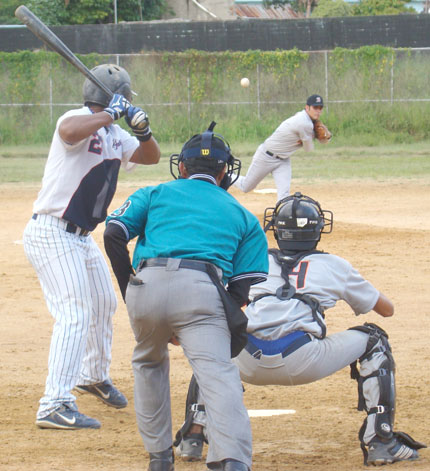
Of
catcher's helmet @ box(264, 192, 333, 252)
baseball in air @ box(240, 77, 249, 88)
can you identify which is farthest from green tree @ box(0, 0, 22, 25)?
catcher's helmet @ box(264, 192, 333, 252)

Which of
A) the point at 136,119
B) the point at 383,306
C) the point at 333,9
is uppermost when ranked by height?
the point at 333,9

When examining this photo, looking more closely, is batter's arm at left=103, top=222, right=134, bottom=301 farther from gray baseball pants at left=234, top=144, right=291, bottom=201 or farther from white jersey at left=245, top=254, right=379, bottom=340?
gray baseball pants at left=234, top=144, right=291, bottom=201

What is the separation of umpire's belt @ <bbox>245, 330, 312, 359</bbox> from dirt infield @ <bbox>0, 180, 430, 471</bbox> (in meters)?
0.55

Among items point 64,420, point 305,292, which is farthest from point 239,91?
point 305,292

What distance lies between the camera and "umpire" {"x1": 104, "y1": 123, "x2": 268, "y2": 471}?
343 centimetres

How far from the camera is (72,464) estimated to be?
404 centimetres

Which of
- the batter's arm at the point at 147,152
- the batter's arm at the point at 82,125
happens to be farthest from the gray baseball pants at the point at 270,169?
the batter's arm at the point at 82,125

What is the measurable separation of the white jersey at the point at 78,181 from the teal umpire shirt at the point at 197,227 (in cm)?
106

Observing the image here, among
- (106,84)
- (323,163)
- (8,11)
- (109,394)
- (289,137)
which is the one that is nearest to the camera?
(106,84)

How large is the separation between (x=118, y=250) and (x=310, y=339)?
1038 millimetres

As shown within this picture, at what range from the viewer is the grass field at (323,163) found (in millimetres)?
17875

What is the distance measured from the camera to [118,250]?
12.1 ft

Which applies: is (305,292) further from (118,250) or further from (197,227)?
(118,250)

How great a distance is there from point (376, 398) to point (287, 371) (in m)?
0.45
